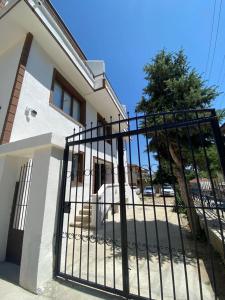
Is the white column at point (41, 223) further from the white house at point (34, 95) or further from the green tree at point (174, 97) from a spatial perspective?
the green tree at point (174, 97)

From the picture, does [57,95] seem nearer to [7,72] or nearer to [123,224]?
[7,72]

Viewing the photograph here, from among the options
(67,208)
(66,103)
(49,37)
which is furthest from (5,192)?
(49,37)

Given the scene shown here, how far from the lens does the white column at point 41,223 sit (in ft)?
9.36

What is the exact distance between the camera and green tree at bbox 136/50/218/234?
5668 millimetres

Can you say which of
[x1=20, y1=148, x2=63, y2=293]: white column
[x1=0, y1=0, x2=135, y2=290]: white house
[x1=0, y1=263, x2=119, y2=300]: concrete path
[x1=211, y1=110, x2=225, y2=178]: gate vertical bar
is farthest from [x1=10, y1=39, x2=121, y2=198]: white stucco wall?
[x1=211, y1=110, x2=225, y2=178]: gate vertical bar

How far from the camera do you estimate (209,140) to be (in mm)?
5805

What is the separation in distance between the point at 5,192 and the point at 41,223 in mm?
1747

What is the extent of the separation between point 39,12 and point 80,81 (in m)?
3.27

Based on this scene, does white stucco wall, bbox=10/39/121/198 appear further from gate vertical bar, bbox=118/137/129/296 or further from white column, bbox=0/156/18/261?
gate vertical bar, bbox=118/137/129/296

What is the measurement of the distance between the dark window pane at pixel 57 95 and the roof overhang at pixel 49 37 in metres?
0.79

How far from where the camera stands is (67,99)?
8.41 m

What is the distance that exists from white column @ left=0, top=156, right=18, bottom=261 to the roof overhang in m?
5.01

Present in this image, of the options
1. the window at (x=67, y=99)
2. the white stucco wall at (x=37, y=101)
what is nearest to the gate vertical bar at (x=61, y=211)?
the white stucco wall at (x=37, y=101)

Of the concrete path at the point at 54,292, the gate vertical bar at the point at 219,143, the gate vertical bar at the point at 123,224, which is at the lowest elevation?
the concrete path at the point at 54,292
